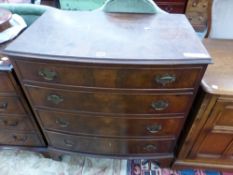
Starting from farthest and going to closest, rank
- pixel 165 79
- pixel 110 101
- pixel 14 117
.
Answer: pixel 14 117
pixel 110 101
pixel 165 79

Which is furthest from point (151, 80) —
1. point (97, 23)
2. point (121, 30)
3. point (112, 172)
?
point (112, 172)

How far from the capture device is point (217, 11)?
1.19 meters

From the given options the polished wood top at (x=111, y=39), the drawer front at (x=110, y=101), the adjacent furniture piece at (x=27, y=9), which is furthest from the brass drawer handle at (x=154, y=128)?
the adjacent furniture piece at (x=27, y=9)

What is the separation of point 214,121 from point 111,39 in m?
0.70

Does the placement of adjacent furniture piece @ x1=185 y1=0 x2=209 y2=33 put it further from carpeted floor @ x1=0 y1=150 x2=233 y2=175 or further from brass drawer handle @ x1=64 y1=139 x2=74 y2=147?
brass drawer handle @ x1=64 y1=139 x2=74 y2=147

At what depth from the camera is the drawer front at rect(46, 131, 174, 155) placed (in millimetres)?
1154

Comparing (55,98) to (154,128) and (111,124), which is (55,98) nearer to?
(111,124)

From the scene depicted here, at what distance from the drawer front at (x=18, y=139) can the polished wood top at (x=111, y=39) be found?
0.71 m

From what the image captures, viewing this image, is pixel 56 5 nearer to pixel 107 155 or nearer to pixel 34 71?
pixel 34 71

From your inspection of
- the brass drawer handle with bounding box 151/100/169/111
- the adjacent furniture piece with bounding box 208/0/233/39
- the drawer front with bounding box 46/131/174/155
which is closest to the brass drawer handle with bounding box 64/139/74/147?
the drawer front with bounding box 46/131/174/155

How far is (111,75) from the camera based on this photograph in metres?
0.81

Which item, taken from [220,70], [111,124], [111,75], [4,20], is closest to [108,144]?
[111,124]

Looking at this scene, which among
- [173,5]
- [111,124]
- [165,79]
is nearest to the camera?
[165,79]

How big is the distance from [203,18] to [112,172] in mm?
2359
